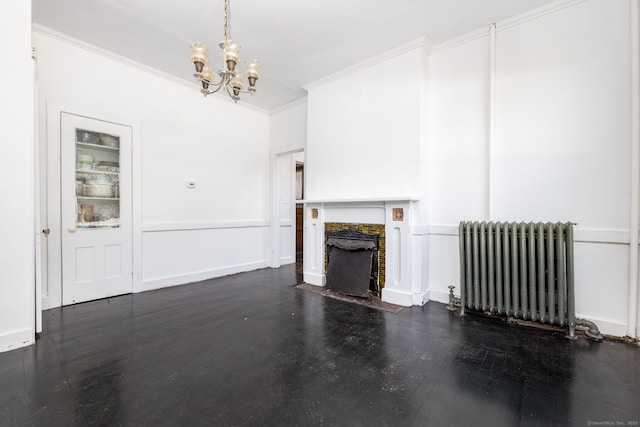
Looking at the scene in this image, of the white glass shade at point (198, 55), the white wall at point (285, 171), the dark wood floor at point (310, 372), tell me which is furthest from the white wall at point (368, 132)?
the white glass shade at point (198, 55)

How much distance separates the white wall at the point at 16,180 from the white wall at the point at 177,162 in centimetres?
106

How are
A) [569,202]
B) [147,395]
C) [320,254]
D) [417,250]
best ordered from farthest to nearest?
[320,254]
[417,250]
[569,202]
[147,395]

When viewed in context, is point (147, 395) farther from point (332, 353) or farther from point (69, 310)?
point (69, 310)

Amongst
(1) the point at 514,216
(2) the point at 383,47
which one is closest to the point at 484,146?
(1) the point at 514,216

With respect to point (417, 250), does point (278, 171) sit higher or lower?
higher

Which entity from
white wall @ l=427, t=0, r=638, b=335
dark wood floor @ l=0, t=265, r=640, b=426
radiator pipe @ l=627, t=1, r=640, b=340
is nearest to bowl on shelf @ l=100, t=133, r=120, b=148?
dark wood floor @ l=0, t=265, r=640, b=426

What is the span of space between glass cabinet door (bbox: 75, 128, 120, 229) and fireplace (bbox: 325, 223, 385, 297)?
2909 mm

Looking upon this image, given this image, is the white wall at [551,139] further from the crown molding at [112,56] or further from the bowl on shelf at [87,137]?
the bowl on shelf at [87,137]

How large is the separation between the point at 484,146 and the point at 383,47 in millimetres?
1676

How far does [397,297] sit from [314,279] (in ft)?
4.35

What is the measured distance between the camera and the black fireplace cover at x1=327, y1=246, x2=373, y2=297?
3604mm

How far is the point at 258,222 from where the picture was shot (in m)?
5.33

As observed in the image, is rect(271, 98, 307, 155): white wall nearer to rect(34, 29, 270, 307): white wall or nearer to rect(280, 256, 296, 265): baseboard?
rect(34, 29, 270, 307): white wall

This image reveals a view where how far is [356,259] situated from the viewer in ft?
12.3
